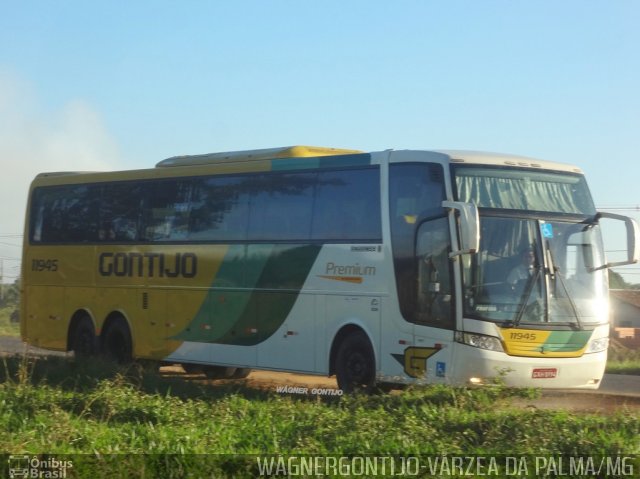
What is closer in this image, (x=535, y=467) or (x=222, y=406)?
(x=535, y=467)

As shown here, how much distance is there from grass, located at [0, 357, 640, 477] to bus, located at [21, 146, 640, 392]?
1756 mm

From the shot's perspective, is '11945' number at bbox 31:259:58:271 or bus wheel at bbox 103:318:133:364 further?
'11945' number at bbox 31:259:58:271

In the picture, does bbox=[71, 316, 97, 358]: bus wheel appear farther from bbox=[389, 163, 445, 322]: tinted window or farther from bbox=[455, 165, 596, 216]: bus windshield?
bbox=[455, 165, 596, 216]: bus windshield

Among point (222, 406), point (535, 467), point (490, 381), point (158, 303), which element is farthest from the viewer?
point (158, 303)

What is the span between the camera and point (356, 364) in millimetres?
15539

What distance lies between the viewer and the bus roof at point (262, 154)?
1739 centimetres

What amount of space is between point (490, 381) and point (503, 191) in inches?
106

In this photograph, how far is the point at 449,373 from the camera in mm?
14125

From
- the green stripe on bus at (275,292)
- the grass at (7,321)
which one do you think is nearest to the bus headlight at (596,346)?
the green stripe on bus at (275,292)

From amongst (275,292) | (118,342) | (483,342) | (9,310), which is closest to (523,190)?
(483,342)

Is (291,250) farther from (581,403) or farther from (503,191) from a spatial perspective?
(581,403)

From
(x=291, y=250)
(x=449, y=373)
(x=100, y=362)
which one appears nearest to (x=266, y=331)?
(x=291, y=250)

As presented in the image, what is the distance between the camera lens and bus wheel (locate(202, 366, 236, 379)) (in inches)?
781

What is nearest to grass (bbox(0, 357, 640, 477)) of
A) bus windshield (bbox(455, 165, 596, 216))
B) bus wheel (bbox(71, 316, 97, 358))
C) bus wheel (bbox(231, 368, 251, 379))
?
bus windshield (bbox(455, 165, 596, 216))
